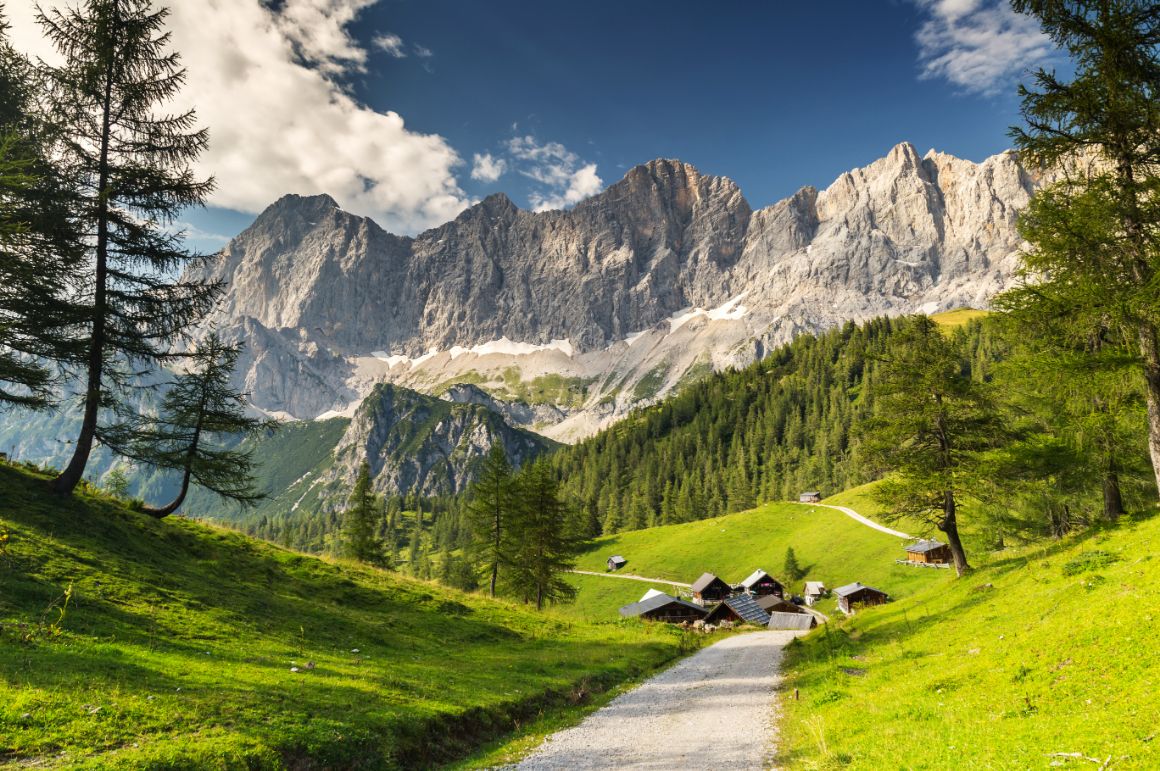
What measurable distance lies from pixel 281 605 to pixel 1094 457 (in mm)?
39584

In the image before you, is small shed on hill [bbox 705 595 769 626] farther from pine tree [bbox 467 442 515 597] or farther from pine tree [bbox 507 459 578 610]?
pine tree [bbox 467 442 515 597]

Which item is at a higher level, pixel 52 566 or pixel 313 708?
pixel 52 566

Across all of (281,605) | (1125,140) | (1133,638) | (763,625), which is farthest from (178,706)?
A: (763,625)

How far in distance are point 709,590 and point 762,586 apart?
855 cm

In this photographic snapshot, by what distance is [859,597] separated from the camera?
242 ft

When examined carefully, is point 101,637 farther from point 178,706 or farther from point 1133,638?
point 1133,638

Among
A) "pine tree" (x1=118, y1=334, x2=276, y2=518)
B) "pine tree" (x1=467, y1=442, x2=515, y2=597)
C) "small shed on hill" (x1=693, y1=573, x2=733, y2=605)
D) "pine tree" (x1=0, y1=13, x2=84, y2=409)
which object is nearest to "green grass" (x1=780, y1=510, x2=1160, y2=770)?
"pine tree" (x1=118, y1=334, x2=276, y2=518)

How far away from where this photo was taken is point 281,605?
24.3 m

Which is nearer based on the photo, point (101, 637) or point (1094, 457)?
point (101, 637)

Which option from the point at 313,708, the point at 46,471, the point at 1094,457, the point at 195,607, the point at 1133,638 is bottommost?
the point at 313,708

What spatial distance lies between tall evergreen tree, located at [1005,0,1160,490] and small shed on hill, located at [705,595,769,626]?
207 feet

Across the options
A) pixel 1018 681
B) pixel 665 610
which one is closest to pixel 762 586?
pixel 665 610

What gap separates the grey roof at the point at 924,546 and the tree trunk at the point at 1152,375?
6917 centimetres

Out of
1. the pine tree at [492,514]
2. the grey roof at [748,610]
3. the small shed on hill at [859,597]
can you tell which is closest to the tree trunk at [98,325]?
the pine tree at [492,514]
